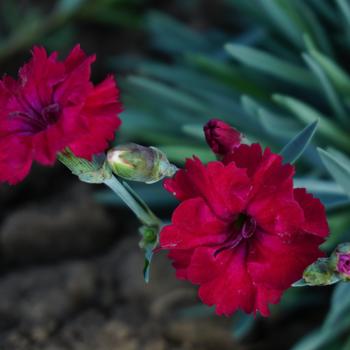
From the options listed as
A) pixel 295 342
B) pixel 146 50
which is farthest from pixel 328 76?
pixel 146 50

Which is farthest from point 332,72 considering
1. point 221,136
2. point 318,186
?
point 221,136

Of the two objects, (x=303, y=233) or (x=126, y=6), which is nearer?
(x=303, y=233)

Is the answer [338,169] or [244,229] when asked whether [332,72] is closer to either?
[338,169]

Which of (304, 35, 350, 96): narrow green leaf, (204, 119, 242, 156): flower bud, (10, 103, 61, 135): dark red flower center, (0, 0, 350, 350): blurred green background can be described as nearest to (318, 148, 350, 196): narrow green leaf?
(0, 0, 350, 350): blurred green background

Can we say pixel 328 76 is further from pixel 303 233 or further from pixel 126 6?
pixel 126 6

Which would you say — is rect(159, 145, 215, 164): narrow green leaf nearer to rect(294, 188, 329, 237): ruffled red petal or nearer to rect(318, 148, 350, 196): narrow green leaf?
rect(318, 148, 350, 196): narrow green leaf

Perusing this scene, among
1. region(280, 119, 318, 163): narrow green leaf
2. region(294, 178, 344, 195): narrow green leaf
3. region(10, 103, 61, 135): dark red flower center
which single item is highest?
region(10, 103, 61, 135): dark red flower center

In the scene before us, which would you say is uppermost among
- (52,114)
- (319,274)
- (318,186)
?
(52,114)
